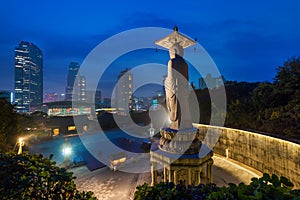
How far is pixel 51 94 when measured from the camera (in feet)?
389

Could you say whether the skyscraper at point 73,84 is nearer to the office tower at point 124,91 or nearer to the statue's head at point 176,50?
the office tower at point 124,91

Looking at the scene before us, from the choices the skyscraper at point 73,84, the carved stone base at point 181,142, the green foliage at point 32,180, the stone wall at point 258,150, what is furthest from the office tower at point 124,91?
the skyscraper at point 73,84

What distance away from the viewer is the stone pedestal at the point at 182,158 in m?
5.52

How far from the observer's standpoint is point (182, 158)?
5.57 metres

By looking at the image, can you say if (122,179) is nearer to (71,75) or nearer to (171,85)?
(171,85)

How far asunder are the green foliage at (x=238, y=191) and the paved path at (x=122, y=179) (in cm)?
506

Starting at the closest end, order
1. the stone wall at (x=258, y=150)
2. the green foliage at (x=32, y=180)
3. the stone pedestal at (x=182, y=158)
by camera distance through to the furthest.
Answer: the green foliage at (x=32, y=180) < the stone pedestal at (x=182, y=158) < the stone wall at (x=258, y=150)

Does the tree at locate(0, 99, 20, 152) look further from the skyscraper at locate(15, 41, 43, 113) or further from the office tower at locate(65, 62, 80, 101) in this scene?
the office tower at locate(65, 62, 80, 101)

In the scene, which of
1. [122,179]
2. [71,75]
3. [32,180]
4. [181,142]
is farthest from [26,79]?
[32,180]

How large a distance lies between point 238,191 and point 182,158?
4468mm

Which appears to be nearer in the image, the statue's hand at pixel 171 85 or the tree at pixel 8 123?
the statue's hand at pixel 171 85

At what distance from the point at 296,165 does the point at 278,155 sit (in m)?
0.82

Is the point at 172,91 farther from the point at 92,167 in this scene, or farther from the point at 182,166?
the point at 92,167

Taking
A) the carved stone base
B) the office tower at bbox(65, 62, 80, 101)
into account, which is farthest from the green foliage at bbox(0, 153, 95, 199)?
the office tower at bbox(65, 62, 80, 101)
